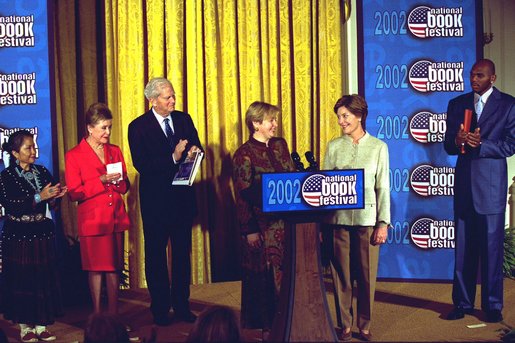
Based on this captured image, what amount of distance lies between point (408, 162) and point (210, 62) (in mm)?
1877

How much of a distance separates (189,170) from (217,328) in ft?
7.67

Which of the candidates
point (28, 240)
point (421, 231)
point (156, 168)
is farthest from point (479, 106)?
point (28, 240)

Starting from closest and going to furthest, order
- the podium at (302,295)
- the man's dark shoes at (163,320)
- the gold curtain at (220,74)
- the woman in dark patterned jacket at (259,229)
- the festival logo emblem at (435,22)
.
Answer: the podium at (302,295), the woman in dark patterned jacket at (259,229), the man's dark shoes at (163,320), the festival logo emblem at (435,22), the gold curtain at (220,74)

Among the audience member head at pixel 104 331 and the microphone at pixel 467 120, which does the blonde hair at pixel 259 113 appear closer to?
the microphone at pixel 467 120

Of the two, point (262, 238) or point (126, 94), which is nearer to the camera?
point (262, 238)

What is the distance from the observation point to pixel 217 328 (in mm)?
3148

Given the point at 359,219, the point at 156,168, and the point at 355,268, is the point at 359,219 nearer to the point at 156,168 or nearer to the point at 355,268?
the point at 355,268

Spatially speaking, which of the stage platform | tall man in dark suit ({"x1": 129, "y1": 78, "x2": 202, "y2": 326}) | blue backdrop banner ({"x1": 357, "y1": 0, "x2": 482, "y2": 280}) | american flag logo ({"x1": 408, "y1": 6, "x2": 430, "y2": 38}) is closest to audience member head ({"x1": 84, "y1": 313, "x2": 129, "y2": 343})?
the stage platform

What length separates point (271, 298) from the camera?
202 inches

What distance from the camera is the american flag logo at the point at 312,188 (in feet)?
14.6

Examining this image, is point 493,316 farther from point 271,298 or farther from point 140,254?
point 140,254

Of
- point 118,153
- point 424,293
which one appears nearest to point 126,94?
point 118,153

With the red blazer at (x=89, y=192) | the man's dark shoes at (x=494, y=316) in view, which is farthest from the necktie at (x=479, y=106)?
the red blazer at (x=89, y=192)

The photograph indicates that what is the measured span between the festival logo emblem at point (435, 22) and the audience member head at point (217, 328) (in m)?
4.13
